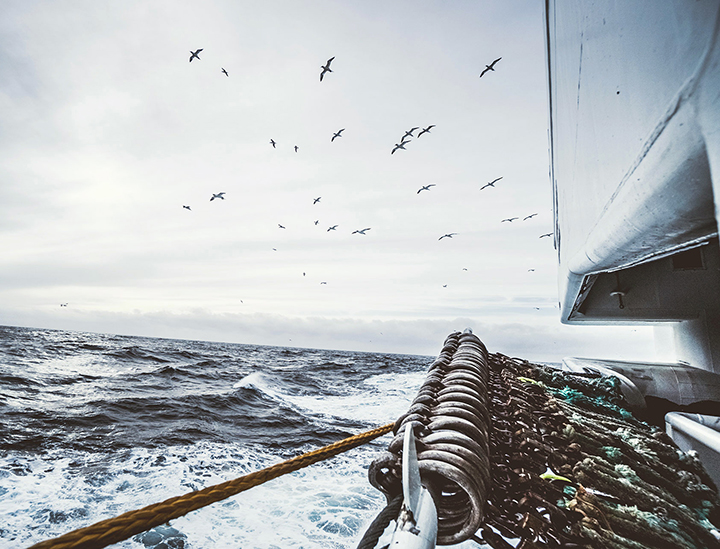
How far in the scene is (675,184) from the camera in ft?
2.69

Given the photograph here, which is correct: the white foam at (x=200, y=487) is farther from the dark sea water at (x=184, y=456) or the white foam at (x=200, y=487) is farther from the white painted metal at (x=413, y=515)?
the white painted metal at (x=413, y=515)

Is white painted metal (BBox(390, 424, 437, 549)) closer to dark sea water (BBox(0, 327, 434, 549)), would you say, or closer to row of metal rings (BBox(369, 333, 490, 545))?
row of metal rings (BBox(369, 333, 490, 545))

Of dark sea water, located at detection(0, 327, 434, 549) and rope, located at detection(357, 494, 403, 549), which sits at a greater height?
rope, located at detection(357, 494, 403, 549)

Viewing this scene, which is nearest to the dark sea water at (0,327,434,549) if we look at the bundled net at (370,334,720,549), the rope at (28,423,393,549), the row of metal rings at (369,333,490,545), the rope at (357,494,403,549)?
the bundled net at (370,334,720,549)

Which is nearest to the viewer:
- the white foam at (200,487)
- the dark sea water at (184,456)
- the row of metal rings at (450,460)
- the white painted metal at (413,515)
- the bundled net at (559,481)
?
the white painted metal at (413,515)

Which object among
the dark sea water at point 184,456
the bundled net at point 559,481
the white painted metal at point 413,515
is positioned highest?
the white painted metal at point 413,515

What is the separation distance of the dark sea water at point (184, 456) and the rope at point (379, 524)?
4687 millimetres

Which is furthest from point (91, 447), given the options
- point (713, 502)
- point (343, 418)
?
point (713, 502)

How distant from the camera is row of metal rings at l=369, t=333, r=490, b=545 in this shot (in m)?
1.35

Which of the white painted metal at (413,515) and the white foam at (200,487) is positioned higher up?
the white painted metal at (413,515)

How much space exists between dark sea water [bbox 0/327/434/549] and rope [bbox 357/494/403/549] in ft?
15.4

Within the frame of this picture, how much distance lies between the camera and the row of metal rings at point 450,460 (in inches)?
53.1

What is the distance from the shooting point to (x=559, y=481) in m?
2.00

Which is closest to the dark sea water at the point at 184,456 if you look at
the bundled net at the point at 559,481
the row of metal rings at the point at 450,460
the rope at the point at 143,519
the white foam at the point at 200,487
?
the white foam at the point at 200,487
